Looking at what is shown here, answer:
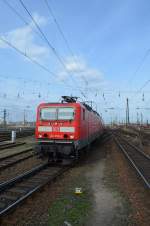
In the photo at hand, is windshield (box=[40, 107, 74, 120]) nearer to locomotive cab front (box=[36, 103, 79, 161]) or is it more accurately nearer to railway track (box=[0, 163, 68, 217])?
locomotive cab front (box=[36, 103, 79, 161])

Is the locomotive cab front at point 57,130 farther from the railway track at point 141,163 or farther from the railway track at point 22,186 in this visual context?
the railway track at point 141,163

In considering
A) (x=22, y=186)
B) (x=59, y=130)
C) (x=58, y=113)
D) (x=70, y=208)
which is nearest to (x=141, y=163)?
(x=59, y=130)

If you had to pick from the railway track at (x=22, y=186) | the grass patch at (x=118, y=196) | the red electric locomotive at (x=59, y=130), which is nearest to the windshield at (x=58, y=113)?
the red electric locomotive at (x=59, y=130)

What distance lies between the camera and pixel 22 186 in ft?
37.3

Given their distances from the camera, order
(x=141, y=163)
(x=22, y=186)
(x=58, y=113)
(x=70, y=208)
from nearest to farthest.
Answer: (x=70, y=208), (x=22, y=186), (x=58, y=113), (x=141, y=163)

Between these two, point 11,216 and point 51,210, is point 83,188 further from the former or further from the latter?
point 11,216

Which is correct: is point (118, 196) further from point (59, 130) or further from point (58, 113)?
point (58, 113)

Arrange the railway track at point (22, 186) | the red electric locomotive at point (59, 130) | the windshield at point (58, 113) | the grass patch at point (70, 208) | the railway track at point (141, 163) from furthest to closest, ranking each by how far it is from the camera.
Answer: the windshield at point (58, 113), the red electric locomotive at point (59, 130), the railway track at point (141, 163), the railway track at point (22, 186), the grass patch at point (70, 208)

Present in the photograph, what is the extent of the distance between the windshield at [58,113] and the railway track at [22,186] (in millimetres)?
2548

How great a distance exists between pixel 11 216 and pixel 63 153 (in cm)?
866

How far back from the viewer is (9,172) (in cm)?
1434

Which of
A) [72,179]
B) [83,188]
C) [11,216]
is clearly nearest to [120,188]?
[83,188]

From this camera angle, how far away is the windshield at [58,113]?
55.5 ft

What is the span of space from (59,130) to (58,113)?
0.90 m
